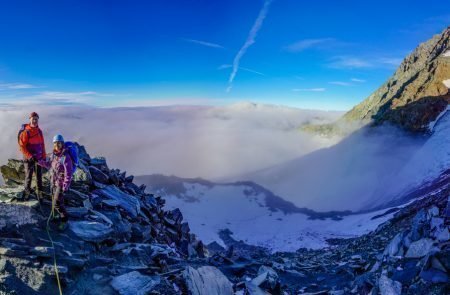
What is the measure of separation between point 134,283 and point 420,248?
1217cm

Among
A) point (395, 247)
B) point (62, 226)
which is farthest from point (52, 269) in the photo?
point (395, 247)

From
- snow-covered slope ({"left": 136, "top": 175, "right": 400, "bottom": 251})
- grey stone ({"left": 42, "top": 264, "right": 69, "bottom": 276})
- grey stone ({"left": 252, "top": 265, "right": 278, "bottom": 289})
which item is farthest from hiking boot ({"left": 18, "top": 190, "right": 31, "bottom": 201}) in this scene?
snow-covered slope ({"left": 136, "top": 175, "right": 400, "bottom": 251})

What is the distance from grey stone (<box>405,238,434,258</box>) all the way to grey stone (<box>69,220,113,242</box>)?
13.5 m

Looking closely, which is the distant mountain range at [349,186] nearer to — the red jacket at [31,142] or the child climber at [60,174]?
the child climber at [60,174]

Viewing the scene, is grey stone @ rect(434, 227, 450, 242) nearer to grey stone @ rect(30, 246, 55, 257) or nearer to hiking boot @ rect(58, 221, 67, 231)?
grey stone @ rect(30, 246, 55, 257)

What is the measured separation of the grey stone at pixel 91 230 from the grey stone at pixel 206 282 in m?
4.08

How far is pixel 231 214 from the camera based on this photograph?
445ft

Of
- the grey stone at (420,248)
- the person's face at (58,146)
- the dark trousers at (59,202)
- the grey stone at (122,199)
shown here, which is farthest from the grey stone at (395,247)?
the person's face at (58,146)

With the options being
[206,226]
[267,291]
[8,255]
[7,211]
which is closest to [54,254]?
[8,255]

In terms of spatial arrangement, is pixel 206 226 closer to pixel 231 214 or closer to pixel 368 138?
pixel 231 214

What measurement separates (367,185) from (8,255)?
5571 inches

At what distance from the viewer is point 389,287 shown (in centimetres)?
1359

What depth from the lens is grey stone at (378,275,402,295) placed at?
43.6 ft

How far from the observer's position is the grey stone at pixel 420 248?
15195mm
